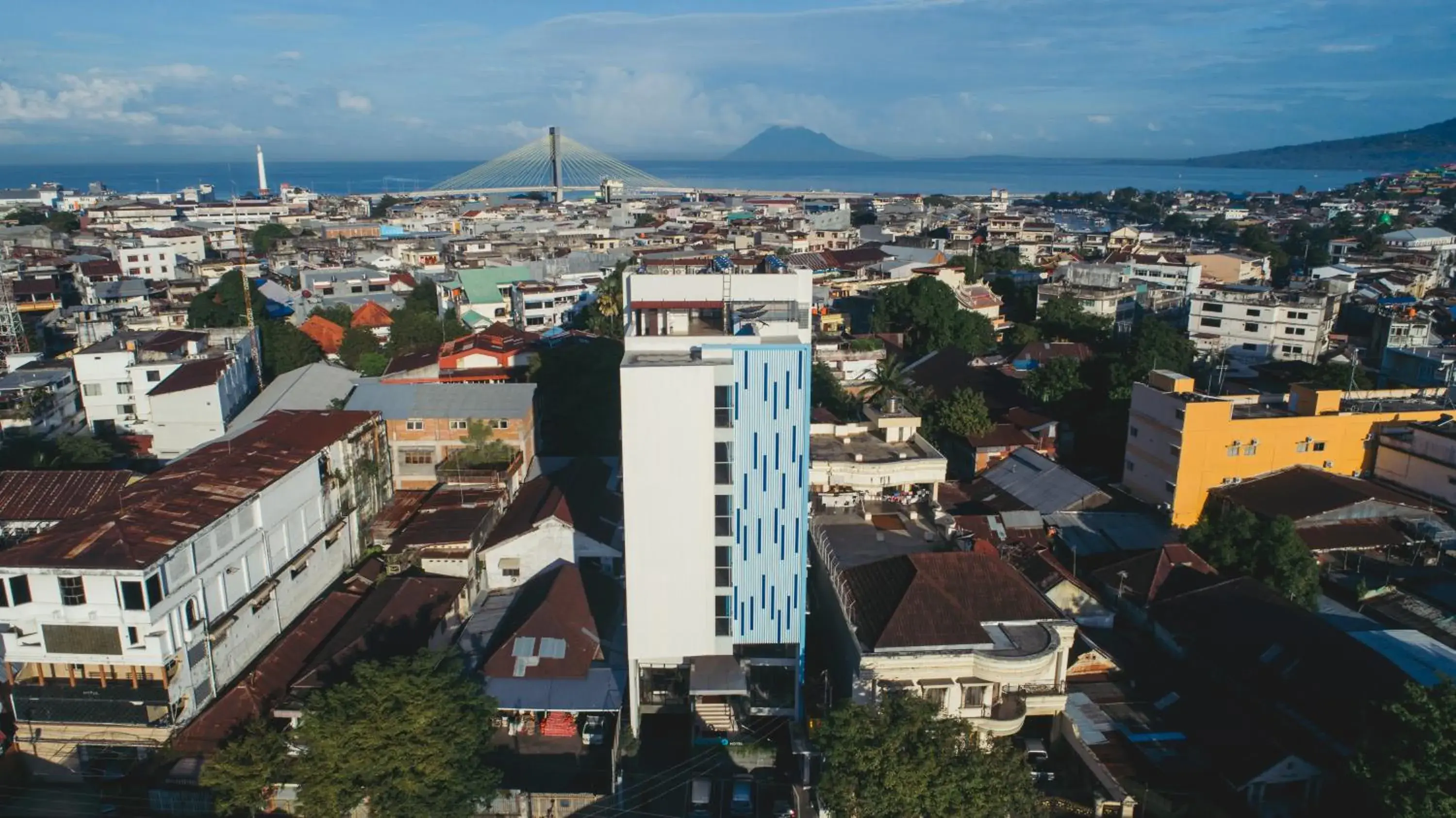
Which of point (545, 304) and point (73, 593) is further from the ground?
point (545, 304)

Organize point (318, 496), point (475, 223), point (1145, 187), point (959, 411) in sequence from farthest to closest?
1. point (1145, 187)
2. point (475, 223)
3. point (959, 411)
4. point (318, 496)

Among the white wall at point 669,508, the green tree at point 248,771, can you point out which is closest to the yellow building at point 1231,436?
the white wall at point 669,508

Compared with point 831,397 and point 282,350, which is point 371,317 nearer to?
point 282,350

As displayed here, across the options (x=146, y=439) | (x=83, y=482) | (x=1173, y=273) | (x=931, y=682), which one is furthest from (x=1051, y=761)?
(x=1173, y=273)

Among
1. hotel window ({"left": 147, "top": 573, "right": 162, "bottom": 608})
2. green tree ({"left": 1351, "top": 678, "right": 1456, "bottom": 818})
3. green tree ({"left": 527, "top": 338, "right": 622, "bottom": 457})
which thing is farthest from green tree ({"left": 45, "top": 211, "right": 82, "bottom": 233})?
green tree ({"left": 1351, "top": 678, "right": 1456, "bottom": 818})

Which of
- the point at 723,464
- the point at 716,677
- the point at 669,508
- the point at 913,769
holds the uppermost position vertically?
the point at 723,464

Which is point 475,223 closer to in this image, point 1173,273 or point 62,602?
point 1173,273

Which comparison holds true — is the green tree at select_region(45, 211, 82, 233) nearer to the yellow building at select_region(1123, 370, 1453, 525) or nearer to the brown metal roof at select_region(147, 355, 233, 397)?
the brown metal roof at select_region(147, 355, 233, 397)

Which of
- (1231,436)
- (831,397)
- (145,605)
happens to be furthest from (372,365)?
(1231,436)
